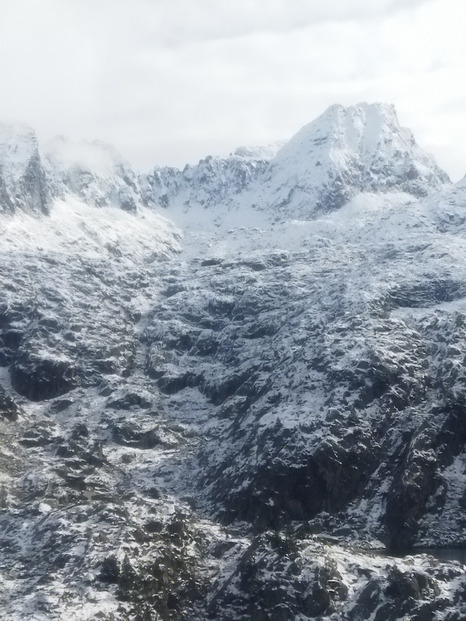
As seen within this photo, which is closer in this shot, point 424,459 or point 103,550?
point 103,550

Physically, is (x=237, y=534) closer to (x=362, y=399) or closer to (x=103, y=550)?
(x=103, y=550)

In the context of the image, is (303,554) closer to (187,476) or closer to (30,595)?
(30,595)

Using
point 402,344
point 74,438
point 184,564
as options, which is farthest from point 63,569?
point 402,344

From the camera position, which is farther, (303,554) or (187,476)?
(187,476)

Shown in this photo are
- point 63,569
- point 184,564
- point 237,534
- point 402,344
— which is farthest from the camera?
point 402,344

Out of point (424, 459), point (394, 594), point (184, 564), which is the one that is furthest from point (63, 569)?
point (424, 459)

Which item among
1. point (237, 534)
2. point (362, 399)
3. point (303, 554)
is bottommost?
point (237, 534)

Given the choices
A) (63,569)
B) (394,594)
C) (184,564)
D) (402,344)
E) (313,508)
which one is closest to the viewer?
(394,594)

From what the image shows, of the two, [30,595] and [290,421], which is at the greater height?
[290,421]

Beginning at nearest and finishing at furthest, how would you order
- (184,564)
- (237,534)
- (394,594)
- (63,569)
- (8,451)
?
(394,594), (63,569), (184,564), (237,534), (8,451)
